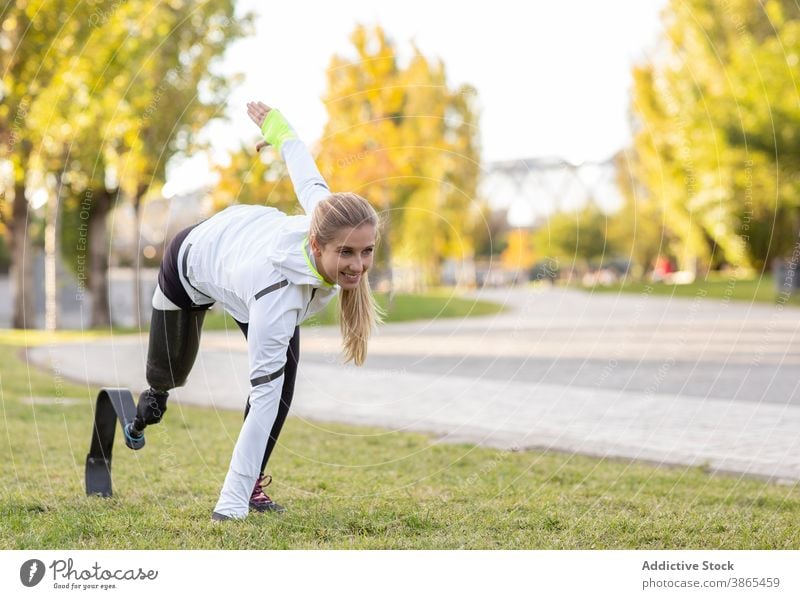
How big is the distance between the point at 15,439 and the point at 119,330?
17429 millimetres

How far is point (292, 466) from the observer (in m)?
7.05

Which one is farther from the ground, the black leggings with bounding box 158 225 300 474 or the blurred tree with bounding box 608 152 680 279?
the blurred tree with bounding box 608 152 680 279

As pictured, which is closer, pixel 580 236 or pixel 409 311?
pixel 409 311

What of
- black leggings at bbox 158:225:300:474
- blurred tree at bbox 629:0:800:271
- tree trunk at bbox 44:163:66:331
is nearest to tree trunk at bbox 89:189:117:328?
tree trunk at bbox 44:163:66:331

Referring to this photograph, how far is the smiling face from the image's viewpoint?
4.72 meters

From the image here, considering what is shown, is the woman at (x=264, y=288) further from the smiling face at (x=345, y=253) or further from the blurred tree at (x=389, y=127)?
the blurred tree at (x=389, y=127)

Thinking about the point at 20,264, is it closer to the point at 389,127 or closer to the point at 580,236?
the point at 389,127

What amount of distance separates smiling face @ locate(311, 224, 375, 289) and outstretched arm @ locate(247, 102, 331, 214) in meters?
0.45

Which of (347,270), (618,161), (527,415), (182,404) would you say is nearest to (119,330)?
(182,404)

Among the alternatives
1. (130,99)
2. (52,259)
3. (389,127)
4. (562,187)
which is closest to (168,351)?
(389,127)

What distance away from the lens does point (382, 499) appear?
5871mm

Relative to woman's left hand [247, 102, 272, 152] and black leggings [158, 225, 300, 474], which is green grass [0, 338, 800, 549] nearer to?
black leggings [158, 225, 300, 474]

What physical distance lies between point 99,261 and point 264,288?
2335 centimetres

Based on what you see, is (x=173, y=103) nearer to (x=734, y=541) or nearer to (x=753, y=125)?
(x=753, y=125)
